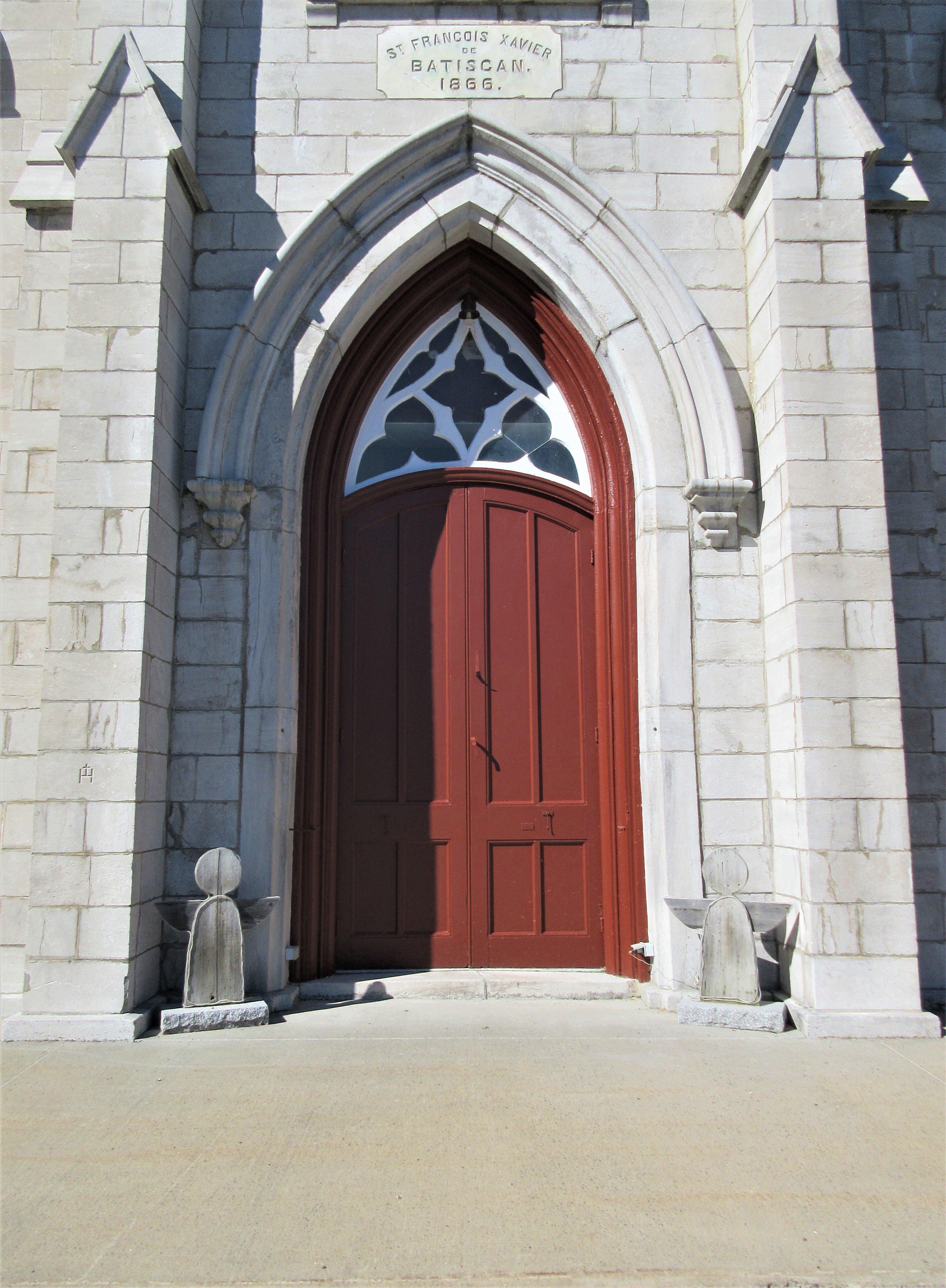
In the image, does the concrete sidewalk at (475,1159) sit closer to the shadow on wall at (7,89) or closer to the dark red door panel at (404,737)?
the dark red door panel at (404,737)

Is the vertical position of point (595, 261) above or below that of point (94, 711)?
above

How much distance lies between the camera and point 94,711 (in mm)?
4363

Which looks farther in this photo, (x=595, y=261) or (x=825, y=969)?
(x=595, y=261)

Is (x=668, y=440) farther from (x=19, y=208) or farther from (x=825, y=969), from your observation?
(x=19, y=208)

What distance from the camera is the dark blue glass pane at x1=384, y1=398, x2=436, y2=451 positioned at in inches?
219

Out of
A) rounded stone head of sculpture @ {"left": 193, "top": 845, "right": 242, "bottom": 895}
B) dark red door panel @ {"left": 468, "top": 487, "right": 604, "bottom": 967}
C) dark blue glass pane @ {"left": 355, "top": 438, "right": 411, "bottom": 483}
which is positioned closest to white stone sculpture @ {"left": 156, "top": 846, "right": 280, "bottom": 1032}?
rounded stone head of sculpture @ {"left": 193, "top": 845, "right": 242, "bottom": 895}

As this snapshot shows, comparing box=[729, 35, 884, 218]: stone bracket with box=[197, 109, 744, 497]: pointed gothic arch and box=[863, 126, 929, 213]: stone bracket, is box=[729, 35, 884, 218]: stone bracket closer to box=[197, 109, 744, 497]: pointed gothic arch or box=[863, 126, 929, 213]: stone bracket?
box=[863, 126, 929, 213]: stone bracket

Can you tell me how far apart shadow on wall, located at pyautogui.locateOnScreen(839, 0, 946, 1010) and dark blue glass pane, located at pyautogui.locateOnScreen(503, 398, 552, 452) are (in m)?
1.89

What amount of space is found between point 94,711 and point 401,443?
7.81ft

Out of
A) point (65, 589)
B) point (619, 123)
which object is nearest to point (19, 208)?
point (65, 589)

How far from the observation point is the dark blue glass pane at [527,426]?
18.3 ft

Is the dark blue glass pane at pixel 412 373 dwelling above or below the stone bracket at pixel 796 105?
below

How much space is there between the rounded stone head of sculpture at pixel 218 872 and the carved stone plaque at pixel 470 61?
4348 millimetres

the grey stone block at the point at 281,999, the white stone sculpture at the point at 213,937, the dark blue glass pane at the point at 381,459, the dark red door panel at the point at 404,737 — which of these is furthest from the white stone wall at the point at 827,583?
the white stone sculpture at the point at 213,937
